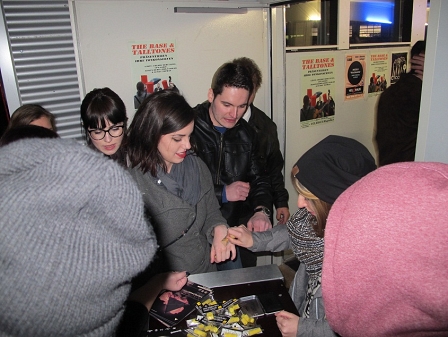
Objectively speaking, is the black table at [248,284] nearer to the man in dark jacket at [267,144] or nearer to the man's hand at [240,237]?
the man's hand at [240,237]

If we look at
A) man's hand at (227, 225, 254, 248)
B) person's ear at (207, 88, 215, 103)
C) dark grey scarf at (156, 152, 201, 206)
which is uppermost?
person's ear at (207, 88, 215, 103)

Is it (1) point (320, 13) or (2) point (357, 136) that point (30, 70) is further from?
(2) point (357, 136)

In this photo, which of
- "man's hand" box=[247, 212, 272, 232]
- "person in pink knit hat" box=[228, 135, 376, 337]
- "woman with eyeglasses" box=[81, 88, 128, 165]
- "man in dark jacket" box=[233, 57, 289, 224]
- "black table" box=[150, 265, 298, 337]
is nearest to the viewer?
"person in pink knit hat" box=[228, 135, 376, 337]

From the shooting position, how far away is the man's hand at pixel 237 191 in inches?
87.2

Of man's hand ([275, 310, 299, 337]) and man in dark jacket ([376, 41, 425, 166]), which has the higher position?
man in dark jacket ([376, 41, 425, 166])

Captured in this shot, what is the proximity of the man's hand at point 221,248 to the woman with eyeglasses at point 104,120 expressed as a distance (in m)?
0.67

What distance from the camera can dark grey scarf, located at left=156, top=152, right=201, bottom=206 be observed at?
67.2 inches

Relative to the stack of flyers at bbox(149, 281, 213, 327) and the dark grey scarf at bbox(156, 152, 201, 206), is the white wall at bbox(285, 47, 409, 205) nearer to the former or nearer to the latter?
the dark grey scarf at bbox(156, 152, 201, 206)

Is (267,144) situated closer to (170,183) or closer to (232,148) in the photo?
(232,148)

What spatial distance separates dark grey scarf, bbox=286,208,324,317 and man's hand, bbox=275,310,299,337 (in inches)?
9.2

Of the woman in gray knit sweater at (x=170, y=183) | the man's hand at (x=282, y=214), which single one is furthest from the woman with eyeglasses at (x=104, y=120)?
the man's hand at (x=282, y=214)

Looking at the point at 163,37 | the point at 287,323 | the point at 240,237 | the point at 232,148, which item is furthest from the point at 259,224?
the point at 163,37

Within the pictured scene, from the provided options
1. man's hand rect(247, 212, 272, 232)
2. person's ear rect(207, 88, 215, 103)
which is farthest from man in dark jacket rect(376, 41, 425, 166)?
person's ear rect(207, 88, 215, 103)

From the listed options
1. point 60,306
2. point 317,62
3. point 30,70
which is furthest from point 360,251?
point 317,62
